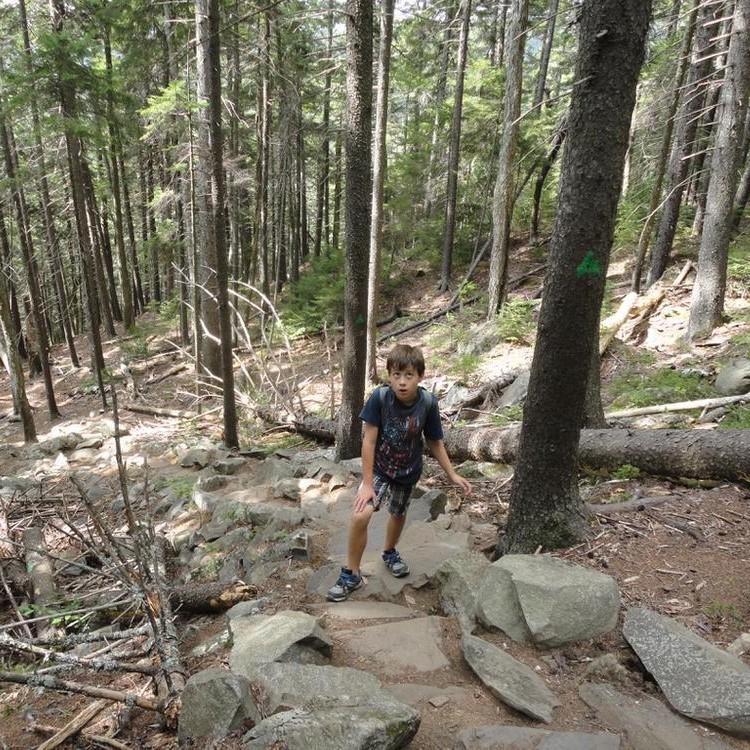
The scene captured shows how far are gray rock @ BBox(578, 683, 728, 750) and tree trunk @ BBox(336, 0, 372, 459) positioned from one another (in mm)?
5020

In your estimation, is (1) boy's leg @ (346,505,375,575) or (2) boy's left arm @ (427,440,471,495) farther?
(2) boy's left arm @ (427,440,471,495)

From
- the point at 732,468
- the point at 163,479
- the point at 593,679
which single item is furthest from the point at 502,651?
the point at 163,479

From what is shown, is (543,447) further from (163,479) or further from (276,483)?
(163,479)

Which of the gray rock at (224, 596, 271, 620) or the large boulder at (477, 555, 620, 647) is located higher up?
the large boulder at (477, 555, 620, 647)

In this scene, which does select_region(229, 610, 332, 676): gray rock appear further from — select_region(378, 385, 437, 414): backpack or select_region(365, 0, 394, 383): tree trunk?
select_region(365, 0, 394, 383): tree trunk

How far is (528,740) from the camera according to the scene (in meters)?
2.19

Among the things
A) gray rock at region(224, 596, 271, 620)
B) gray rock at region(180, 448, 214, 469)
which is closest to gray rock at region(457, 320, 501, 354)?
gray rock at region(180, 448, 214, 469)

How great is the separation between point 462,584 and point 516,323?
9723 mm

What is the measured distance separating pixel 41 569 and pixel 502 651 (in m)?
4.89

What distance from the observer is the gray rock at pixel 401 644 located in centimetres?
292

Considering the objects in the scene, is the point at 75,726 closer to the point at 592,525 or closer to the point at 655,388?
the point at 592,525

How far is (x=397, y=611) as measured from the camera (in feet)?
11.9

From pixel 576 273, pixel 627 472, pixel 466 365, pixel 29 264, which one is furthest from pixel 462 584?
pixel 29 264

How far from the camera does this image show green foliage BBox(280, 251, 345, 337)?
19453 mm
